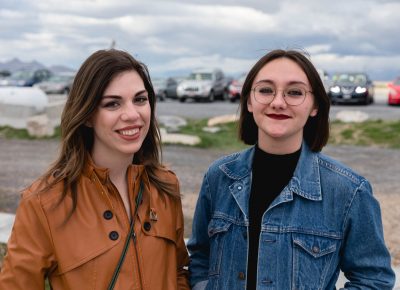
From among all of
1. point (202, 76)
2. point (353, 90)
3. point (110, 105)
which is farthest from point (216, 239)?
point (202, 76)

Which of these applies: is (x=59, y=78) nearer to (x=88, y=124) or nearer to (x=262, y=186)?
(x=88, y=124)

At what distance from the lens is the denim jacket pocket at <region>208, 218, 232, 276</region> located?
2.34m

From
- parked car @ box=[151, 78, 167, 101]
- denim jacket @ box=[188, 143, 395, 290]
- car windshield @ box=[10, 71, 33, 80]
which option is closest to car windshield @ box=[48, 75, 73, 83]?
car windshield @ box=[10, 71, 33, 80]

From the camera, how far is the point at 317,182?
2.22m

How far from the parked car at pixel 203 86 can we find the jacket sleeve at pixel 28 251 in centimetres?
2457

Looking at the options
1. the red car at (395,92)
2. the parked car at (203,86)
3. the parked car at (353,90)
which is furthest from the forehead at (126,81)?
the parked car at (203,86)

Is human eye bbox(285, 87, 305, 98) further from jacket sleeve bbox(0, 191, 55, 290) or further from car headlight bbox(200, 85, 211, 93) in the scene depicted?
car headlight bbox(200, 85, 211, 93)

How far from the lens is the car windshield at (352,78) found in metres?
24.0

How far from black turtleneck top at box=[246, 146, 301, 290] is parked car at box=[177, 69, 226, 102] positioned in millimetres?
24394

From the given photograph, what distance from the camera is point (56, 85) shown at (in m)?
30.4

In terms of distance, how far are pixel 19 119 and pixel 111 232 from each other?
16054 millimetres

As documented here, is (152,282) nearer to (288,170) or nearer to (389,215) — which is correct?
(288,170)

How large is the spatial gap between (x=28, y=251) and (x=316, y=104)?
1.32m

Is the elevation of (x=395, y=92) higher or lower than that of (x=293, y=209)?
lower
